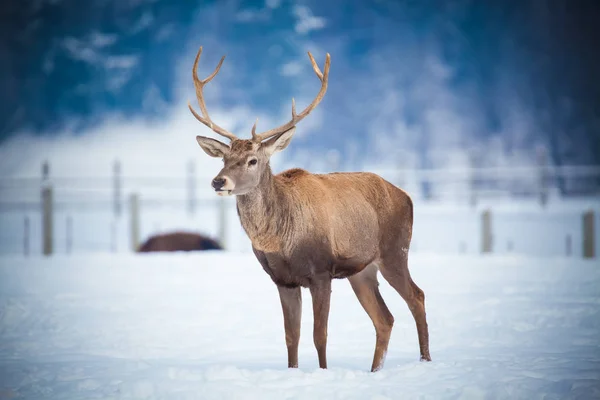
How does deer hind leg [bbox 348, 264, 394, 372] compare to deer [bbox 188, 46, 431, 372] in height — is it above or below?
below

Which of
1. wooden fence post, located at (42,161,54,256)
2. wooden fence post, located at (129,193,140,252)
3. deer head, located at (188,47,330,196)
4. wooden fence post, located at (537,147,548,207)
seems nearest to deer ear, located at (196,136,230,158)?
deer head, located at (188,47,330,196)

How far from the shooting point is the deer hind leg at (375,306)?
16.8ft

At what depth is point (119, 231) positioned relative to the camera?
18.4 meters

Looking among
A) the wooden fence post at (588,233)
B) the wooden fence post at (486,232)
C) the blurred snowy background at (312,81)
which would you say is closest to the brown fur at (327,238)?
the wooden fence post at (588,233)

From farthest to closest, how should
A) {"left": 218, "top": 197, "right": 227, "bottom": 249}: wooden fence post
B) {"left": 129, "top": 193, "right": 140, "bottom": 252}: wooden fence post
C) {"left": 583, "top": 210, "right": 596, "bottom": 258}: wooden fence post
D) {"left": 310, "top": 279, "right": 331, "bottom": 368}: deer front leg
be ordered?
{"left": 218, "top": 197, "right": 227, "bottom": 249}: wooden fence post → {"left": 129, "top": 193, "right": 140, "bottom": 252}: wooden fence post → {"left": 583, "top": 210, "right": 596, "bottom": 258}: wooden fence post → {"left": 310, "top": 279, "right": 331, "bottom": 368}: deer front leg

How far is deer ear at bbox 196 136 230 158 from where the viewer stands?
4711 millimetres

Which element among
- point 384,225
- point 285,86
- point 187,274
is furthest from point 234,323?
point 285,86

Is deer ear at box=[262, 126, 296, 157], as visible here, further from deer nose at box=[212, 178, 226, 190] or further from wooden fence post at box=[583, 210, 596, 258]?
wooden fence post at box=[583, 210, 596, 258]

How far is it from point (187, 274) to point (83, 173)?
1894cm

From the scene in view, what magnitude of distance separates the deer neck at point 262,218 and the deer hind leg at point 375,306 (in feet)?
3.22

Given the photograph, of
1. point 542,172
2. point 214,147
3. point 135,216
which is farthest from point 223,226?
point 214,147

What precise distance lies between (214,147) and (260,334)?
8.05 feet

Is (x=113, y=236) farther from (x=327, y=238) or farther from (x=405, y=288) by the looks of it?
(x=327, y=238)

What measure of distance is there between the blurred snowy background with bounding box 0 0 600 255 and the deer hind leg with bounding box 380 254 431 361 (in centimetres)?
2454
